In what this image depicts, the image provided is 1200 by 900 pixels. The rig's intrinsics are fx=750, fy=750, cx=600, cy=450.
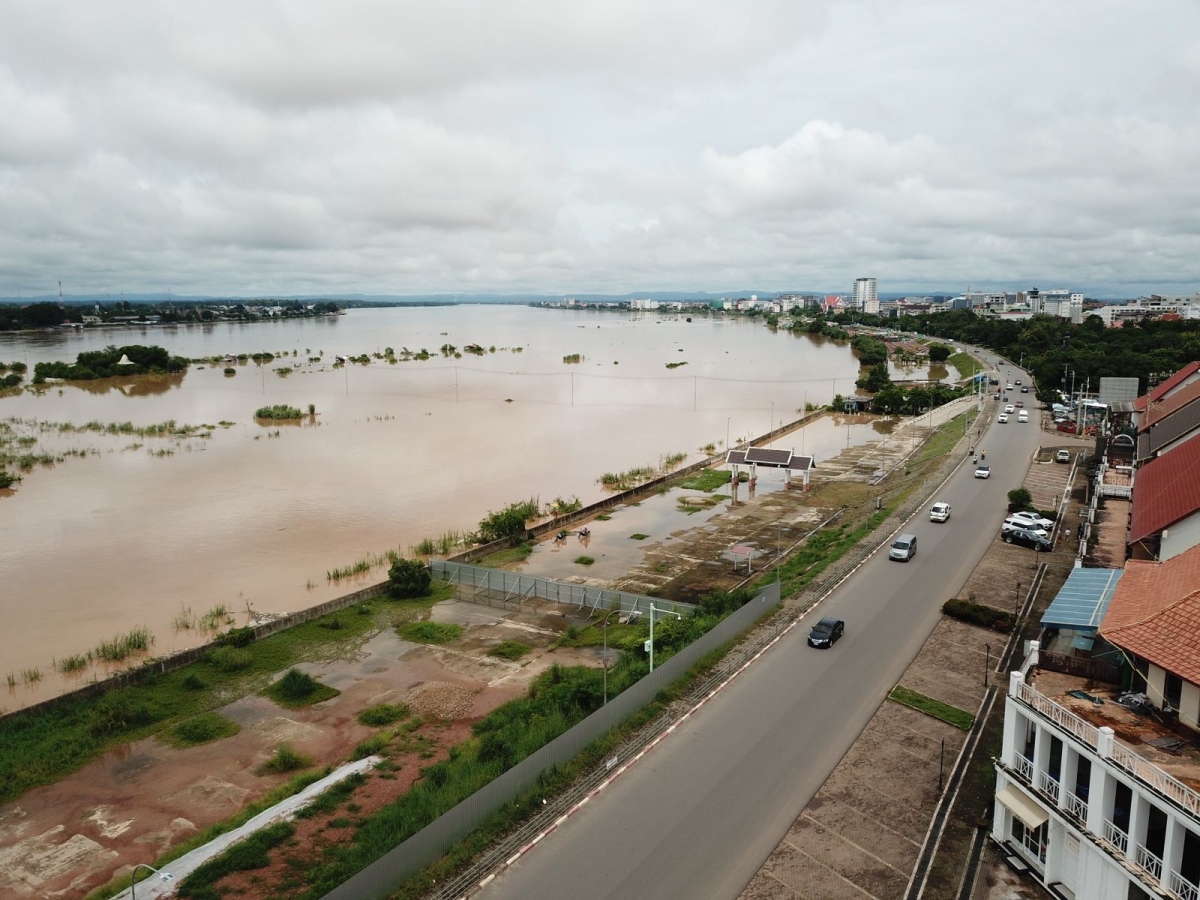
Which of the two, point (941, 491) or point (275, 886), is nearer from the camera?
point (275, 886)

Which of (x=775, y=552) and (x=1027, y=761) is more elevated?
(x=1027, y=761)

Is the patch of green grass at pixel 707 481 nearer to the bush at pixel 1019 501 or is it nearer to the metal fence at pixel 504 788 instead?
the bush at pixel 1019 501

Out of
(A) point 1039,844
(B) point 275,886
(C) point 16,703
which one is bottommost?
(C) point 16,703

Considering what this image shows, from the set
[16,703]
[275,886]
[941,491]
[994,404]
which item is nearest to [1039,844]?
[275,886]

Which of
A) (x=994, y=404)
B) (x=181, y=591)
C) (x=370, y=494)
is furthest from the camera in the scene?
(x=994, y=404)

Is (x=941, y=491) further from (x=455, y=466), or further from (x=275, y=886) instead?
(x=275, y=886)

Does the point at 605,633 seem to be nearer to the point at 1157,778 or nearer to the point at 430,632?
the point at 430,632

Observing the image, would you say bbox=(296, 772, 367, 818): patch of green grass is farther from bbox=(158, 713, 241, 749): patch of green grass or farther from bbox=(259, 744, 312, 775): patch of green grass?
bbox=(158, 713, 241, 749): patch of green grass

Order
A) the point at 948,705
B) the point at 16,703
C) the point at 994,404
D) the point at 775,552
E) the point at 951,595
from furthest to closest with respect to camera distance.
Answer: the point at 994,404
the point at 775,552
the point at 951,595
the point at 16,703
the point at 948,705
